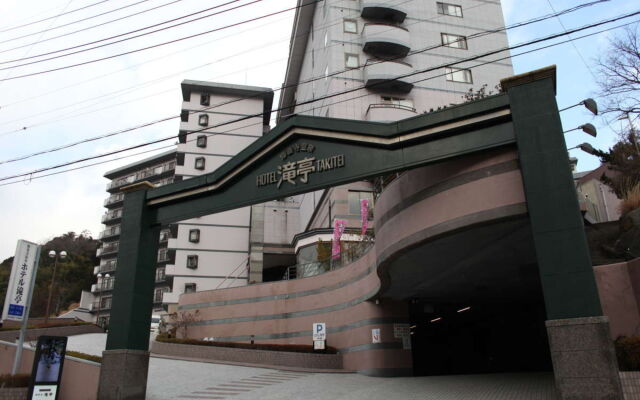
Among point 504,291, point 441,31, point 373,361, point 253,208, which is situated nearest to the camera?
point 504,291

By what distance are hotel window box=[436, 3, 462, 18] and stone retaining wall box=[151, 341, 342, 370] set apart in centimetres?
3044

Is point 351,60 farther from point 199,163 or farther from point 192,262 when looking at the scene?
point 192,262

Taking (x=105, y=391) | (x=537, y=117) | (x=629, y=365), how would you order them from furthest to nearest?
1. (x=105, y=391)
2. (x=537, y=117)
3. (x=629, y=365)

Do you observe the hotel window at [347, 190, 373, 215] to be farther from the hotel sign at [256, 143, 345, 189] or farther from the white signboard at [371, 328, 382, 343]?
the hotel sign at [256, 143, 345, 189]

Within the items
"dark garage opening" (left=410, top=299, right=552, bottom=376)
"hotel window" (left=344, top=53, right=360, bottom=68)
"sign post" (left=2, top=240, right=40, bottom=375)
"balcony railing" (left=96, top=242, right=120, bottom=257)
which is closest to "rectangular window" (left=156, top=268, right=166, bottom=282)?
"balcony railing" (left=96, top=242, right=120, bottom=257)

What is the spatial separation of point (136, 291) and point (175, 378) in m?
5.01

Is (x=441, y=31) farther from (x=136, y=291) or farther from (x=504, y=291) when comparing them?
(x=136, y=291)

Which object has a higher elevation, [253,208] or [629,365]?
[253,208]

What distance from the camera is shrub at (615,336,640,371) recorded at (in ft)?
27.8

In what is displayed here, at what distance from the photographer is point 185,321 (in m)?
30.0

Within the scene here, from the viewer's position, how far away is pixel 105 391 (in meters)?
12.6

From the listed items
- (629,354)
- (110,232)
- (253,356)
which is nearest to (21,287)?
(253,356)

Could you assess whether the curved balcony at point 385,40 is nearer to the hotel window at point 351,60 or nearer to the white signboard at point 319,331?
the hotel window at point 351,60

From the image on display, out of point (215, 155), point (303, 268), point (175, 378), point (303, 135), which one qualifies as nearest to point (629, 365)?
point (303, 135)
